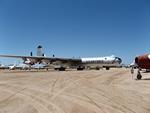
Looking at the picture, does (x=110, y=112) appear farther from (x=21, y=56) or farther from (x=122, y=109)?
(x=21, y=56)

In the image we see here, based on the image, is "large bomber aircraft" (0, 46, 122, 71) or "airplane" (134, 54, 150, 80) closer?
"airplane" (134, 54, 150, 80)

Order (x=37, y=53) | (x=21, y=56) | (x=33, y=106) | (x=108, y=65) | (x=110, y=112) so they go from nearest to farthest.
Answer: (x=110, y=112), (x=33, y=106), (x=21, y=56), (x=108, y=65), (x=37, y=53)

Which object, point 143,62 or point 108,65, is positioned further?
point 108,65

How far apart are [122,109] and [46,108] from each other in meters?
2.63

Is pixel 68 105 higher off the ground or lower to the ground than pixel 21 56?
lower

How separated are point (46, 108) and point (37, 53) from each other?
103 m

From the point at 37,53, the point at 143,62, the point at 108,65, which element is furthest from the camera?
the point at 37,53

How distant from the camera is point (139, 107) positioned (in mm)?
9812

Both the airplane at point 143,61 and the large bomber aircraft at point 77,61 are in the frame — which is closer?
the airplane at point 143,61

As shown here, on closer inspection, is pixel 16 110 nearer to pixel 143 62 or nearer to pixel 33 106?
pixel 33 106

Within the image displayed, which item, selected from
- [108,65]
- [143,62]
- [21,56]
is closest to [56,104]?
[143,62]

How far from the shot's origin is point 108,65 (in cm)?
7662

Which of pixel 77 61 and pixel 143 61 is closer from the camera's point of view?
pixel 143 61

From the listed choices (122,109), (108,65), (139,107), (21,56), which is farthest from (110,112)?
(108,65)
